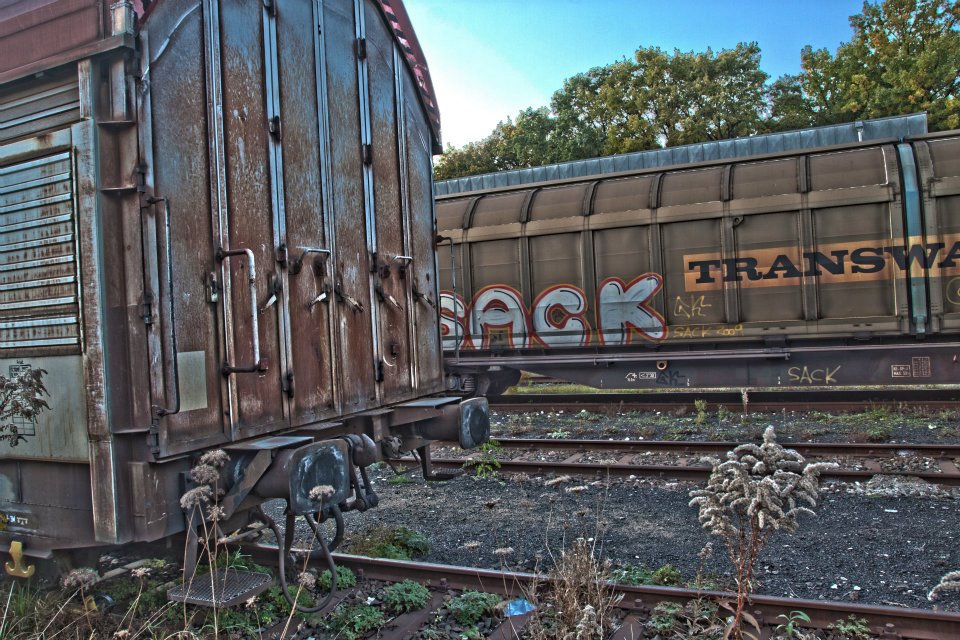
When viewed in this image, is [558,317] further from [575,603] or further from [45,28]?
[45,28]

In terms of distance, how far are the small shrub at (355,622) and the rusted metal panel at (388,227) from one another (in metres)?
1.49

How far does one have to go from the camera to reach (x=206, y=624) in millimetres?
3723

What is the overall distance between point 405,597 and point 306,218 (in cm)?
228

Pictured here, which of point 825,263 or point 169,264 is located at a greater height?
point 825,263

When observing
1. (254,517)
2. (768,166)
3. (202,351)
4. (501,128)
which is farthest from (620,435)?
(501,128)

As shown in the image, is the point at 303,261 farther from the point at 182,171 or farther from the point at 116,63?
the point at 116,63

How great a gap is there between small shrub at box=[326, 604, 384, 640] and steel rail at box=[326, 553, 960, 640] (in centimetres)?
50

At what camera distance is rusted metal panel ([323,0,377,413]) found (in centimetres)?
454

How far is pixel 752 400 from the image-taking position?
11.1 metres

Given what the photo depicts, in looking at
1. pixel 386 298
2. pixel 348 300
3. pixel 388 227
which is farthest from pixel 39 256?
pixel 388 227

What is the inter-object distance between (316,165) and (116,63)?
141 cm

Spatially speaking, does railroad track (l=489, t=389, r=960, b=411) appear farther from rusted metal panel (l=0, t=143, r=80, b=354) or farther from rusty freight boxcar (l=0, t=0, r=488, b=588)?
rusted metal panel (l=0, t=143, r=80, b=354)

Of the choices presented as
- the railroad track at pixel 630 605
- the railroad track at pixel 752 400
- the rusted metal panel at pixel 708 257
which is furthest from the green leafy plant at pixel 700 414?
the railroad track at pixel 630 605

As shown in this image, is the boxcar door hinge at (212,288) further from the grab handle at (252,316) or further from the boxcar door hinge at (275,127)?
the boxcar door hinge at (275,127)
